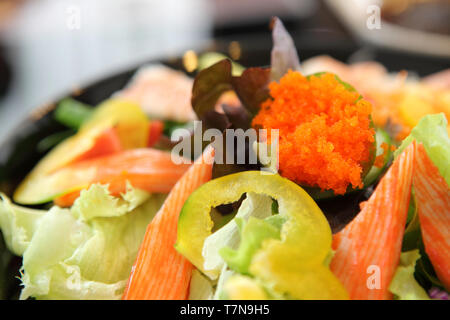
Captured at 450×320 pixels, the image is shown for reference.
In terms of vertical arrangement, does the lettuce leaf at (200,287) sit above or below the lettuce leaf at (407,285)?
below

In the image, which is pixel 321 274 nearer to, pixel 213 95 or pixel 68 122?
pixel 213 95

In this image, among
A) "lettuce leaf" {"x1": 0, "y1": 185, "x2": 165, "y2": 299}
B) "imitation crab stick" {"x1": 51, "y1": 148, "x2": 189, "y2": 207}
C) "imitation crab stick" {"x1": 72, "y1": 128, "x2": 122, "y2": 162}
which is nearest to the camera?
"lettuce leaf" {"x1": 0, "y1": 185, "x2": 165, "y2": 299}

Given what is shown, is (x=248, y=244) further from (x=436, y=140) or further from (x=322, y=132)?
(x=436, y=140)

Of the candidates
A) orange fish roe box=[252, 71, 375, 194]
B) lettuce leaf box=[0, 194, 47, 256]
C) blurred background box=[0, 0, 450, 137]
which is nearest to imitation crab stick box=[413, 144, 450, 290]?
orange fish roe box=[252, 71, 375, 194]

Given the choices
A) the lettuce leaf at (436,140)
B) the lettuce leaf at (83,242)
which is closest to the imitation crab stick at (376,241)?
the lettuce leaf at (436,140)

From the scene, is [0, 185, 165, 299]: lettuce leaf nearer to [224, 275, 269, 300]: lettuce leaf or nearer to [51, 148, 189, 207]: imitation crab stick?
[51, 148, 189, 207]: imitation crab stick

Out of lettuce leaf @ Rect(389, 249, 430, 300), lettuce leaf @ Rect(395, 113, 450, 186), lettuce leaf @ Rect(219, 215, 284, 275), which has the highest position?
lettuce leaf @ Rect(395, 113, 450, 186)

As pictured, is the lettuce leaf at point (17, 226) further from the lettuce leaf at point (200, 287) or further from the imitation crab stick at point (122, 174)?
the lettuce leaf at point (200, 287)

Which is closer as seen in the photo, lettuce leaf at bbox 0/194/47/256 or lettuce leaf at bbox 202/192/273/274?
lettuce leaf at bbox 202/192/273/274
